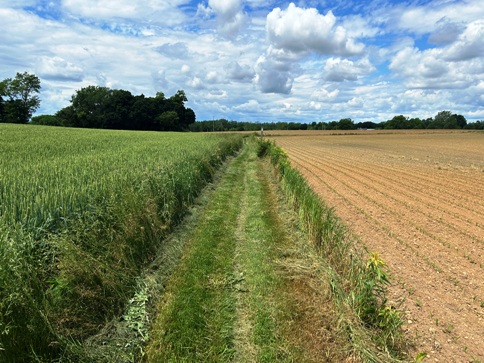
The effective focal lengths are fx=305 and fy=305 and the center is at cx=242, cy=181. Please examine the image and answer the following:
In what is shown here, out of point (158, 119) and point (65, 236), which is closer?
point (65, 236)

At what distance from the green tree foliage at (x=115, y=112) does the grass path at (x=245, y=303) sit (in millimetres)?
81840

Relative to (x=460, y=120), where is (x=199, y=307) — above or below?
below

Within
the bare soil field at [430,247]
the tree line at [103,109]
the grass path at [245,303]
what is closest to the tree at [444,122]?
the tree line at [103,109]

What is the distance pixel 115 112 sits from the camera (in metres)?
80.8

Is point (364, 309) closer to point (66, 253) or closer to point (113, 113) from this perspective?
point (66, 253)

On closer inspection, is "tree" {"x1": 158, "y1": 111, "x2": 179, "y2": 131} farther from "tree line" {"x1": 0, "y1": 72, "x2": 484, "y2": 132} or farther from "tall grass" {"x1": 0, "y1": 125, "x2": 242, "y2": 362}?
"tall grass" {"x1": 0, "y1": 125, "x2": 242, "y2": 362}

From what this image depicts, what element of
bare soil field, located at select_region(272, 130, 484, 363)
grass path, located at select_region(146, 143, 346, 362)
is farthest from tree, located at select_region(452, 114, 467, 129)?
grass path, located at select_region(146, 143, 346, 362)

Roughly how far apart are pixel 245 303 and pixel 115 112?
3372 inches

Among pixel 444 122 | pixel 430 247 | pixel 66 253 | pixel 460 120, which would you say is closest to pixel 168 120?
pixel 430 247

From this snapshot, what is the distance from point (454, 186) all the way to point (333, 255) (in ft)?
37.3

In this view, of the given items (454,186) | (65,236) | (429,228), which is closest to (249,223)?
(429,228)

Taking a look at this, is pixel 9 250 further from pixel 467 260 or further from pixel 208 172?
pixel 208 172

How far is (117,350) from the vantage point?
11.2 feet

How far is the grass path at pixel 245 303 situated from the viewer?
3.55 m
